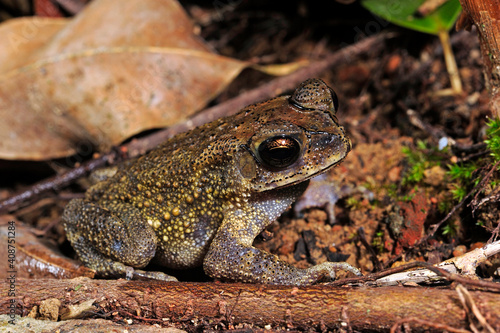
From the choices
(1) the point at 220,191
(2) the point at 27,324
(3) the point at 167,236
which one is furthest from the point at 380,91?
(2) the point at 27,324

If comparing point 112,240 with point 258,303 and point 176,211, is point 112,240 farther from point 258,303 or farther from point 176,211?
point 258,303

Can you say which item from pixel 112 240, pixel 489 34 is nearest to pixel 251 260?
pixel 112 240

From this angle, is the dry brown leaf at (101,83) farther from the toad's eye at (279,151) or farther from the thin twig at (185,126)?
the toad's eye at (279,151)

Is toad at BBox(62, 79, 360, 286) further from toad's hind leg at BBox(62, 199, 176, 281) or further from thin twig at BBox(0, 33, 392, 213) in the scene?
thin twig at BBox(0, 33, 392, 213)

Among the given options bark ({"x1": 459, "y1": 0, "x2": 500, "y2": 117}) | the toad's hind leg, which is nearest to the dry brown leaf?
the toad's hind leg

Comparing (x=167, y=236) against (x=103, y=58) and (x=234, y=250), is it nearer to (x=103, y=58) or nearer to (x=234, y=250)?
(x=234, y=250)

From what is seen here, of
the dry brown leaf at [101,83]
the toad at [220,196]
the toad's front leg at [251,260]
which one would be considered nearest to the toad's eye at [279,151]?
the toad at [220,196]

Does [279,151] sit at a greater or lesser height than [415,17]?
lesser
